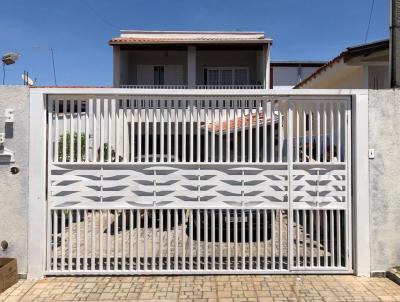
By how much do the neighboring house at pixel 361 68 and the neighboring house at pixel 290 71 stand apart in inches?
721

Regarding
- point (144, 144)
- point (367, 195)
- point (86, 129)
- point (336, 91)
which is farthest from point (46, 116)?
point (367, 195)

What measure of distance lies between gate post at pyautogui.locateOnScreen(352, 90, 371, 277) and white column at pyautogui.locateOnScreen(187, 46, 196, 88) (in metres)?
13.1

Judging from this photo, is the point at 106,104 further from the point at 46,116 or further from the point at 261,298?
the point at 261,298

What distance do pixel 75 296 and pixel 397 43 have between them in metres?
6.06

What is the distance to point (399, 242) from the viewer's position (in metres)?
5.27

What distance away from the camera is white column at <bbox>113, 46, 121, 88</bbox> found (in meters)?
17.5

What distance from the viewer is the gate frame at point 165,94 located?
5125mm

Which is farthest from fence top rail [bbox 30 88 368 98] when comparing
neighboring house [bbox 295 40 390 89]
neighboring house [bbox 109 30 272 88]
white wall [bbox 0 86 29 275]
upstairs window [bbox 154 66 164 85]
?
upstairs window [bbox 154 66 164 85]

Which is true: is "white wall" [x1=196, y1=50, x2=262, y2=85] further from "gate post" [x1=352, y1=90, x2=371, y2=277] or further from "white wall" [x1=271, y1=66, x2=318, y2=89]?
"gate post" [x1=352, y1=90, x2=371, y2=277]

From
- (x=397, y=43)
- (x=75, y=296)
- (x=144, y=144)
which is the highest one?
(x=397, y=43)

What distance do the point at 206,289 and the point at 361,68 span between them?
8099 mm

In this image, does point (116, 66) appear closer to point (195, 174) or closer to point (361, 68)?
point (361, 68)

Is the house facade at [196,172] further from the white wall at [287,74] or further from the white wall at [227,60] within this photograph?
the white wall at [287,74]

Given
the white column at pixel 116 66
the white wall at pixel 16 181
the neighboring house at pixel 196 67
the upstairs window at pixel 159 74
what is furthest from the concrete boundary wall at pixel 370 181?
the upstairs window at pixel 159 74
